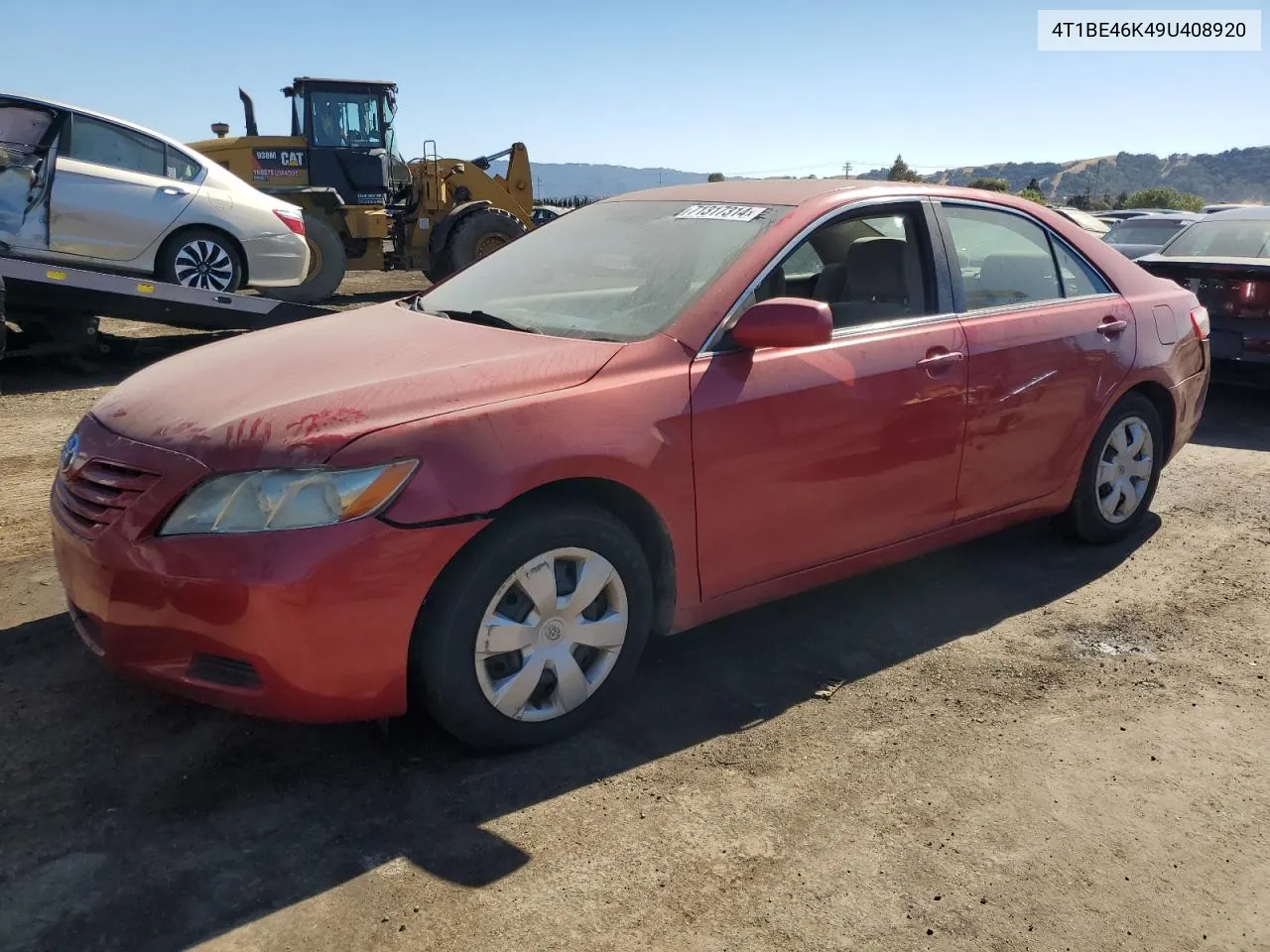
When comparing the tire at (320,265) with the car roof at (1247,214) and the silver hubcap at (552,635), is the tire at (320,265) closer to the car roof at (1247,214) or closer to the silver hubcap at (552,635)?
the car roof at (1247,214)

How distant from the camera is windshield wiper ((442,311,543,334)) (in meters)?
3.46

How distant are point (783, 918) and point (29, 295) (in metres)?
7.66

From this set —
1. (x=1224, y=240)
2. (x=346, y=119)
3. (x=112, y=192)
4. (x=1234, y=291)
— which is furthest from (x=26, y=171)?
(x=1224, y=240)

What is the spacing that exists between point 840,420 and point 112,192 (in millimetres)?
7624

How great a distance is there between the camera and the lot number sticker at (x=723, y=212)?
372 cm

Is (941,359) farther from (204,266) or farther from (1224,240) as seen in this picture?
(204,266)

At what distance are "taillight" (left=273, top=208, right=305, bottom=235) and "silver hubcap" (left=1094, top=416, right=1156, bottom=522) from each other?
316 inches

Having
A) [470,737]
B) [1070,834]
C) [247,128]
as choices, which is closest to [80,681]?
[470,737]

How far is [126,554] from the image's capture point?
2686mm

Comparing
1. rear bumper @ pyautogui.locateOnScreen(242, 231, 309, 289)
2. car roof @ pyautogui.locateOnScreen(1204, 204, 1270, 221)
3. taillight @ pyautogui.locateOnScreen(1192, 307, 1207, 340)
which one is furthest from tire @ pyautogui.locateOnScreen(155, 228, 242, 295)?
car roof @ pyautogui.locateOnScreen(1204, 204, 1270, 221)

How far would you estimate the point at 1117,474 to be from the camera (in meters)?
4.70

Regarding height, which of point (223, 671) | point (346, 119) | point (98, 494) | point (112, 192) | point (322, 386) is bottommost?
point (223, 671)

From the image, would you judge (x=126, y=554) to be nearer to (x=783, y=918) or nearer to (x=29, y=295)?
(x=783, y=918)

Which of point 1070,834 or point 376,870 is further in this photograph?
point 1070,834
